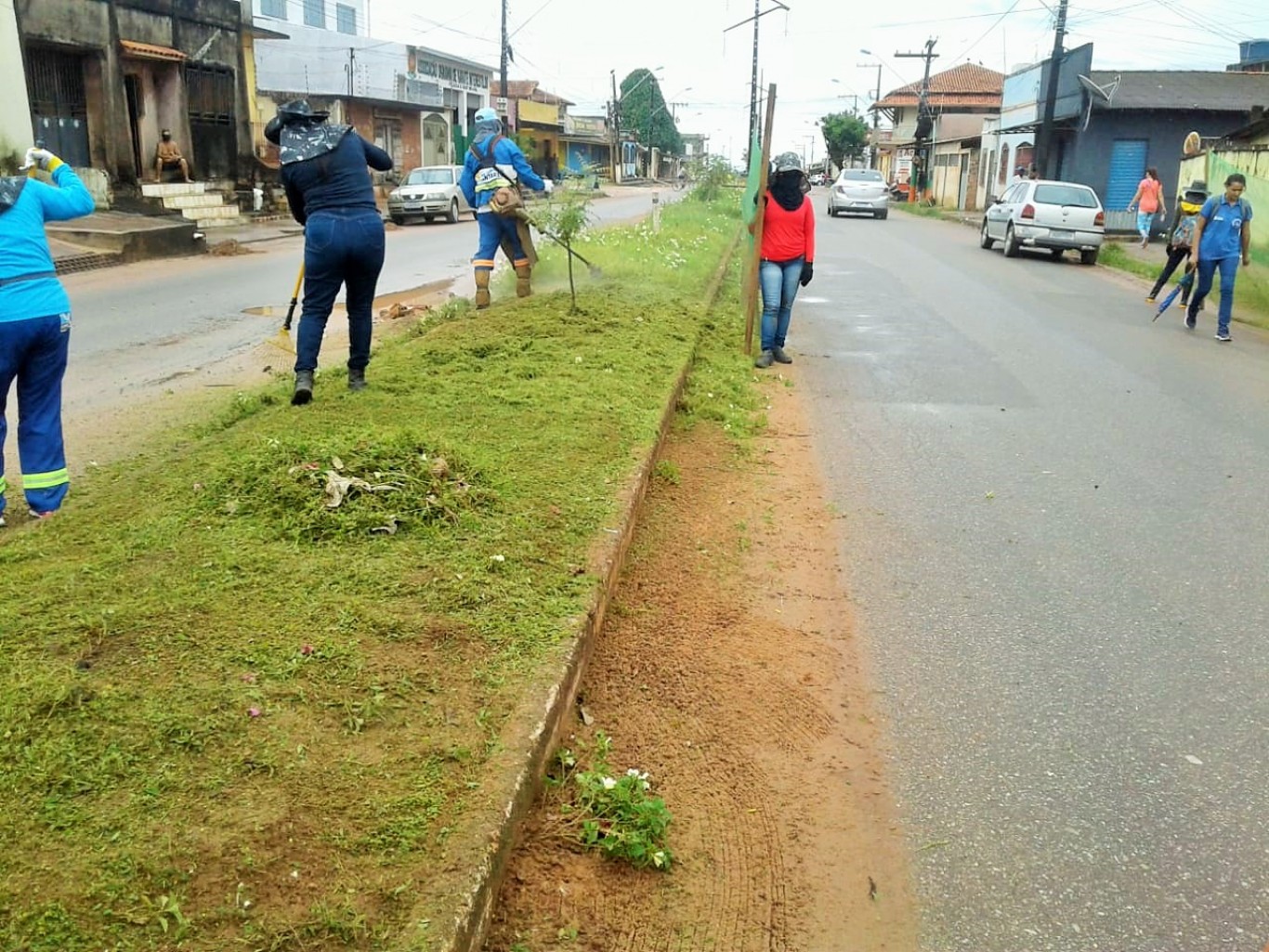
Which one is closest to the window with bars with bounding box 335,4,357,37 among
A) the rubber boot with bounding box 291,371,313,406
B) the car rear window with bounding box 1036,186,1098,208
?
the car rear window with bounding box 1036,186,1098,208

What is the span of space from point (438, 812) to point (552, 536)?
6.09ft

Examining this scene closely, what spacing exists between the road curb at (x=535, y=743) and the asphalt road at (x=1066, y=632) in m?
1.03

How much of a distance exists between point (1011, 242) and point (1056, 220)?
92cm

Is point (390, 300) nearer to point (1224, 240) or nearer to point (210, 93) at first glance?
point (1224, 240)

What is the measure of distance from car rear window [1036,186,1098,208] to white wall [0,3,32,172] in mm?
18996

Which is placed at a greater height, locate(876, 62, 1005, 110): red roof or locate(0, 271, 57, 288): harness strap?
locate(876, 62, 1005, 110): red roof

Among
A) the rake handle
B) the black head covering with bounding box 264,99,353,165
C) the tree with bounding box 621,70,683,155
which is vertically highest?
the tree with bounding box 621,70,683,155

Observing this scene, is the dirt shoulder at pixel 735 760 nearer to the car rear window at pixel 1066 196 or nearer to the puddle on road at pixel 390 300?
the puddle on road at pixel 390 300

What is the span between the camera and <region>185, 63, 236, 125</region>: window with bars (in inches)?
1045

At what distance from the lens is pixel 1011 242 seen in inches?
835

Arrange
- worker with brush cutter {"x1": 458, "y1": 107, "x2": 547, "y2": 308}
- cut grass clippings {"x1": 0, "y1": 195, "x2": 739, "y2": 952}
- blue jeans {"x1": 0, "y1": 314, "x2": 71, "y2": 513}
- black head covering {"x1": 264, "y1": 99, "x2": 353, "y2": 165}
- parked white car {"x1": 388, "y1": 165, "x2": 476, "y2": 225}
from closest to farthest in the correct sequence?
cut grass clippings {"x1": 0, "y1": 195, "x2": 739, "y2": 952}, blue jeans {"x1": 0, "y1": 314, "x2": 71, "y2": 513}, black head covering {"x1": 264, "y1": 99, "x2": 353, "y2": 165}, worker with brush cutter {"x1": 458, "y1": 107, "x2": 547, "y2": 308}, parked white car {"x1": 388, "y1": 165, "x2": 476, "y2": 225}

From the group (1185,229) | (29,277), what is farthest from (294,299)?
(1185,229)

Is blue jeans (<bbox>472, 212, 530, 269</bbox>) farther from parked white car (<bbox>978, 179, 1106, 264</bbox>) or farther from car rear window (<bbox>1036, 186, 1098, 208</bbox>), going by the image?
car rear window (<bbox>1036, 186, 1098, 208</bbox>)

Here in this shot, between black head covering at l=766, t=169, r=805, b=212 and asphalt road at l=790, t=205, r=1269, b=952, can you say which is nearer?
asphalt road at l=790, t=205, r=1269, b=952
